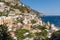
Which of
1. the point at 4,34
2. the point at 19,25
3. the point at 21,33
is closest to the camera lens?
the point at 4,34

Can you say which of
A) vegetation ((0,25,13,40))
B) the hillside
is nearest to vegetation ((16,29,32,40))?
the hillside

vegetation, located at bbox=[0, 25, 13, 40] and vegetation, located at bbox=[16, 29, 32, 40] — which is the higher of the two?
vegetation, located at bbox=[0, 25, 13, 40]

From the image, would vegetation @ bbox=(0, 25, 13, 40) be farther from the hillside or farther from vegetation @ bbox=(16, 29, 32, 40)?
vegetation @ bbox=(16, 29, 32, 40)

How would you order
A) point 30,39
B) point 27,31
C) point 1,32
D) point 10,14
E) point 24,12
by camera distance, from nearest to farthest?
point 1,32, point 30,39, point 27,31, point 10,14, point 24,12

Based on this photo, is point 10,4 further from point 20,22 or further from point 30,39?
point 30,39

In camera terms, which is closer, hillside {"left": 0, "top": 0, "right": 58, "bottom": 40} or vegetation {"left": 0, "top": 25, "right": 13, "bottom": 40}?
vegetation {"left": 0, "top": 25, "right": 13, "bottom": 40}

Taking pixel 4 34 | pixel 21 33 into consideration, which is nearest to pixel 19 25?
pixel 21 33

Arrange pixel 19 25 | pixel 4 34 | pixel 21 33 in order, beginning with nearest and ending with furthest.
Result: pixel 4 34
pixel 21 33
pixel 19 25

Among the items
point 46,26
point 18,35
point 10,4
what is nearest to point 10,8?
point 10,4

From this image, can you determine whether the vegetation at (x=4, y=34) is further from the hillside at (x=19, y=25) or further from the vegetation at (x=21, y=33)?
the vegetation at (x=21, y=33)

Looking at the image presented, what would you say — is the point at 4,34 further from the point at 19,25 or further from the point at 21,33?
the point at 19,25

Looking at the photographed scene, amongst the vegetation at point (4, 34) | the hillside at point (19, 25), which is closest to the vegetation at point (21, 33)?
the hillside at point (19, 25)
